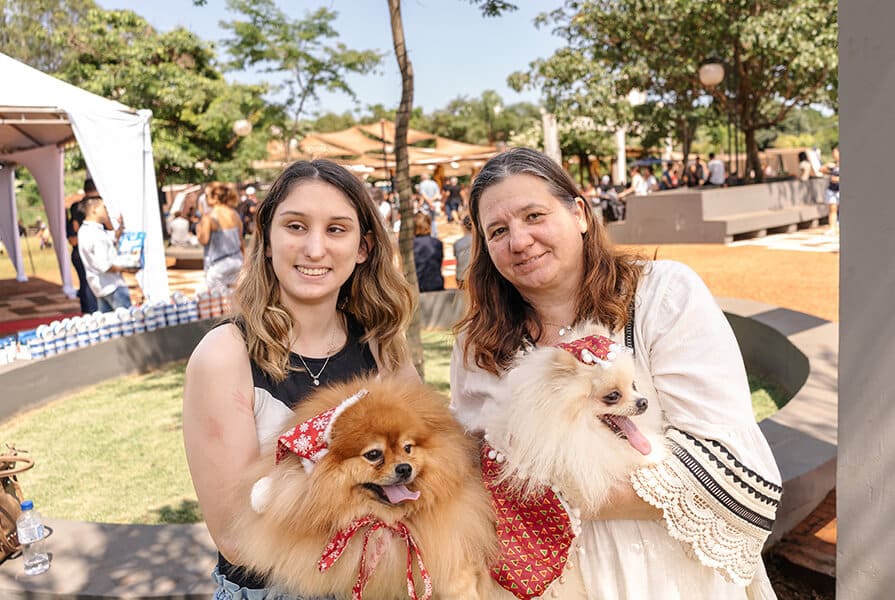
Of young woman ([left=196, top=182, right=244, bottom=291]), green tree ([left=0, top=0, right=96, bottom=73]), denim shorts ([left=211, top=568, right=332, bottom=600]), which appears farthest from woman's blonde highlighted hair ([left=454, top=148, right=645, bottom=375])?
green tree ([left=0, top=0, right=96, bottom=73])

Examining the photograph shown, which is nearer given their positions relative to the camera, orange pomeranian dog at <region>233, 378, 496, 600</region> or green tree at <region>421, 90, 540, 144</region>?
orange pomeranian dog at <region>233, 378, 496, 600</region>

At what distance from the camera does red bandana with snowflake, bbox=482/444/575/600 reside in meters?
1.62

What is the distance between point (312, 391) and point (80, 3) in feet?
137

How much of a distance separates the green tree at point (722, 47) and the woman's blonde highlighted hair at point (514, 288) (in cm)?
1641

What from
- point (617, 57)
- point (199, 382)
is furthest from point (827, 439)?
point (617, 57)

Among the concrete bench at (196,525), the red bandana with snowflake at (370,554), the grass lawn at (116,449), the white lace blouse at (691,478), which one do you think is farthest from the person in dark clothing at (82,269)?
the white lace blouse at (691,478)

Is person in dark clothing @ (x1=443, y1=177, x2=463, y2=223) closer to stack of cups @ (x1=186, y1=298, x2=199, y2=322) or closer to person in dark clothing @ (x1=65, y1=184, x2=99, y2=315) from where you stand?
person in dark clothing @ (x1=65, y1=184, x2=99, y2=315)

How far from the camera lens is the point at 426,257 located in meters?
9.50

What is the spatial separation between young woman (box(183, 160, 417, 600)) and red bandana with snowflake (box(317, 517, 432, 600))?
0.31 m

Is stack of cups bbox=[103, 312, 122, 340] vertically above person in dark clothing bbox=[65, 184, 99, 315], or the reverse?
person in dark clothing bbox=[65, 184, 99, 315]

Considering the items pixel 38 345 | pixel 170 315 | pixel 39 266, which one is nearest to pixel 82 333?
pixel 38 345

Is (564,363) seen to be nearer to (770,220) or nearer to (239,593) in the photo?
(239,593)

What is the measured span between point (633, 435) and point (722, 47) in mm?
18555

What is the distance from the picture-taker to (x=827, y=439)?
3895 millimetres
